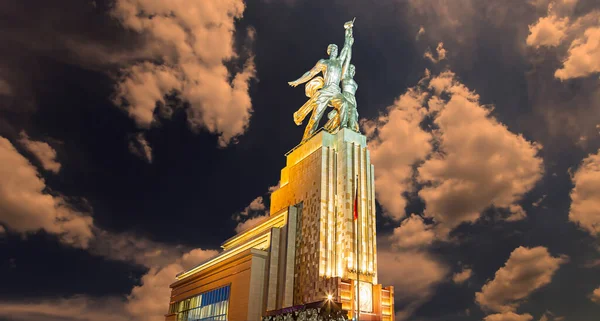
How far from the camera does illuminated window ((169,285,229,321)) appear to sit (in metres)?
56.8

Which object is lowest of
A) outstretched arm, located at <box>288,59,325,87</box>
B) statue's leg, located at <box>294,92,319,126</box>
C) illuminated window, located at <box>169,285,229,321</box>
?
illuminated window, located at <box>169,285,229,321</box>

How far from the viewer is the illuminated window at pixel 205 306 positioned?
56809 mm

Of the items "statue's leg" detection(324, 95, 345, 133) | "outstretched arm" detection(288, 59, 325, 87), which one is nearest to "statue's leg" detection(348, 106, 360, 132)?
"statue's leg" detection(324, 95, 345, 133)

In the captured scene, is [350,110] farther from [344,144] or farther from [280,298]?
[280,298]

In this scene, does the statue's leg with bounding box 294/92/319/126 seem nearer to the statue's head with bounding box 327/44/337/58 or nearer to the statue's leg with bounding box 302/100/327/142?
the statue's leg with bounding box 302/100/327/142

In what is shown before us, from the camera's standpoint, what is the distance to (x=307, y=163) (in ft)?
188

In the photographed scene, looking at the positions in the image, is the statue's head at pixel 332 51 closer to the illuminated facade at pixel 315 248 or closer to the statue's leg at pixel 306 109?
the statue's leg at pixel 306 109

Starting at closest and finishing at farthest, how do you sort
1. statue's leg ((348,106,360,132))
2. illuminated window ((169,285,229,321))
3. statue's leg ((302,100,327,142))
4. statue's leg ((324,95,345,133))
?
1. illuminated window ((169,285,229,321))
2. statue's leg ((348,106,360,132))
3. statue's leg ((324,95,345,133))
4. statue's leg ((302,100,327,142))

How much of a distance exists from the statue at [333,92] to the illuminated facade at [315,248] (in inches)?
135

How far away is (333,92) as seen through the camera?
62.1 m

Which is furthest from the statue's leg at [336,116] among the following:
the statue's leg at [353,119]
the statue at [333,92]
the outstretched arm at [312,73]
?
the outstretched arm at [312,73]

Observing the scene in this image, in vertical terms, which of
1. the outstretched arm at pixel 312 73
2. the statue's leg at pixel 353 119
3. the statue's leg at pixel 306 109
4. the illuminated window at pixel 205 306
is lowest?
the illuminated window at pixel 205 306

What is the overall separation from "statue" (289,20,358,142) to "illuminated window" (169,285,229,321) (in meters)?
20.7

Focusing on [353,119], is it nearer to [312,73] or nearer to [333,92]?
[333,92]
